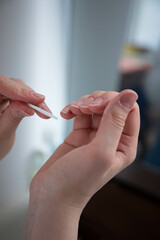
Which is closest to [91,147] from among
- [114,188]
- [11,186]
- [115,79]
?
[11,186]

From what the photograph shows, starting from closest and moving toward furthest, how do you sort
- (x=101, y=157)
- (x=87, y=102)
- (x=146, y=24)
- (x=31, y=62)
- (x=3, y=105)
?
(x=101, y=157) → (x=87, y=102) → (x=3, y=105) → (x=31, y=62) → (x=146, y=24)

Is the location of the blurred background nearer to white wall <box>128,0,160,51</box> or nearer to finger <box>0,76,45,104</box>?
white wall <box>128,0,160,51</box>

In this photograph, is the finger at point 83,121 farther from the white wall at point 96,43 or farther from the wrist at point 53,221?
the white wall at point 96,43

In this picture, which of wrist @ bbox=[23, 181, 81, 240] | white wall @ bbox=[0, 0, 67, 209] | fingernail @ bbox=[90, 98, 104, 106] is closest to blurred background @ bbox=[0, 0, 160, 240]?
white wall @ bbox=[0, 0, 67, 209]

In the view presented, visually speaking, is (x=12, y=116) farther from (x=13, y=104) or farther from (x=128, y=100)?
(x=128, y=100)

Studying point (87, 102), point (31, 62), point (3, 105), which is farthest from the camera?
point (31, 62)

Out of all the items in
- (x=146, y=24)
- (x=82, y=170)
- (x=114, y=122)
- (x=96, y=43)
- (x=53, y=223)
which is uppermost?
(x=146, y=24)

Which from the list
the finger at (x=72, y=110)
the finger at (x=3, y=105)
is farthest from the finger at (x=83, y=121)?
the finger at (x=3, y=105)

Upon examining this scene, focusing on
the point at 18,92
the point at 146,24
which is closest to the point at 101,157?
the point at 18,92
